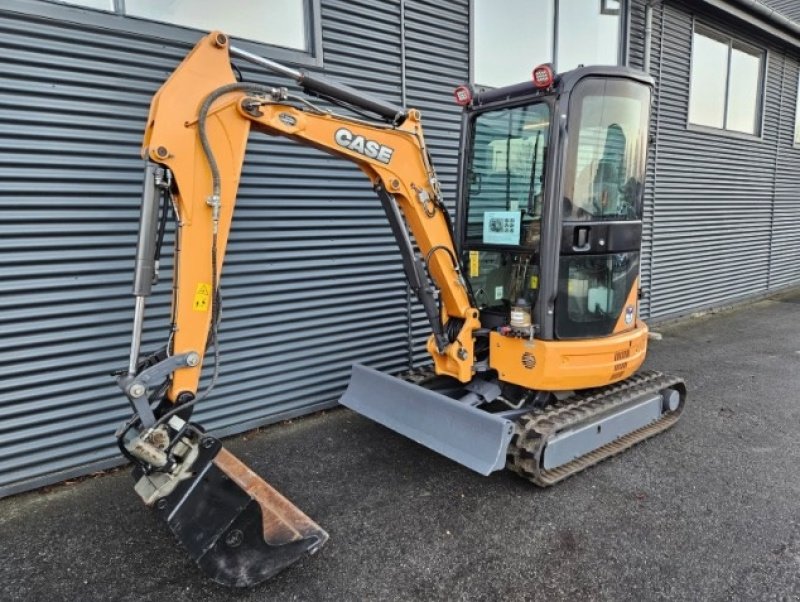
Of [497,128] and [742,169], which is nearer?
[497,128]

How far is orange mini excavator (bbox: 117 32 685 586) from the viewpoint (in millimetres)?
2498

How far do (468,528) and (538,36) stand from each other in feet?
18.5

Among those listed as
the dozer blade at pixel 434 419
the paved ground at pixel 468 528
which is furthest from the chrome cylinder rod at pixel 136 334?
the dozer blade at pixel 434 419

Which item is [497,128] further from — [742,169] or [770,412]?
[742,169]

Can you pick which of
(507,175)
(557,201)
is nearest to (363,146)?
(507,175)

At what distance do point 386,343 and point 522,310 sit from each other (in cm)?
187

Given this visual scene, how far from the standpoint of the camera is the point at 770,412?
4.65m

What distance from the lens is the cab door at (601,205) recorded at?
3475mm

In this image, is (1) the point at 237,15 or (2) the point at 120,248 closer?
A: (2) the point at 120,248

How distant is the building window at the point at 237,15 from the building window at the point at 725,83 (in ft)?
21.1

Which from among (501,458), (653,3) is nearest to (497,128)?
(501,458)

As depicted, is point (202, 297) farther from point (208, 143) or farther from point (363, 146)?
point (363, 146)

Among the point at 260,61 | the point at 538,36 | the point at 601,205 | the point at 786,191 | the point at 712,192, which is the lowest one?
the point at 601,205

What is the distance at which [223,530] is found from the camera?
2453 millimetres
